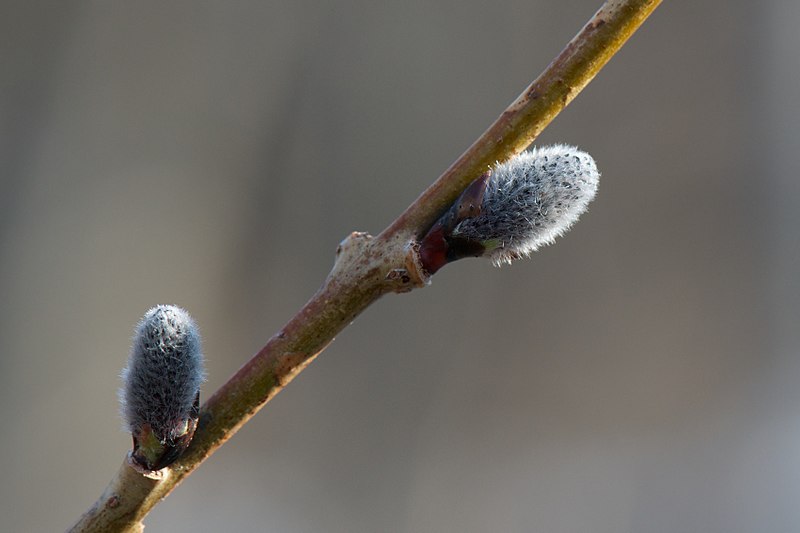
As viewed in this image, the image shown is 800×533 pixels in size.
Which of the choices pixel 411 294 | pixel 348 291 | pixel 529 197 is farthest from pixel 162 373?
pixel 411 294

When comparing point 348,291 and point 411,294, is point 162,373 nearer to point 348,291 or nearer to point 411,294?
point 348,291

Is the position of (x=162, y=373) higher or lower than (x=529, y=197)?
lower

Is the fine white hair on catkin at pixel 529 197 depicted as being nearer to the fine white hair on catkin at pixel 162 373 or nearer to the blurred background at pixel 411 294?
the fine white hair on catkin at pixel 162 373

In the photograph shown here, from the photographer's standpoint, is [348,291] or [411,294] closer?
[348,291]

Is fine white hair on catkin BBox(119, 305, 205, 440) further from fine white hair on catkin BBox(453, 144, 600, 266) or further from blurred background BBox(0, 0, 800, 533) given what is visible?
blurred background BBox(0, 0, 800, 533)

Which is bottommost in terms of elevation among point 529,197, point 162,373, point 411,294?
point 162,373

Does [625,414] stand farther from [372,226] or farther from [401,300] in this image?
[372,226]

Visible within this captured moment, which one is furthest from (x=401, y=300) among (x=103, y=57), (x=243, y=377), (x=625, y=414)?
(x=243, y=377)
